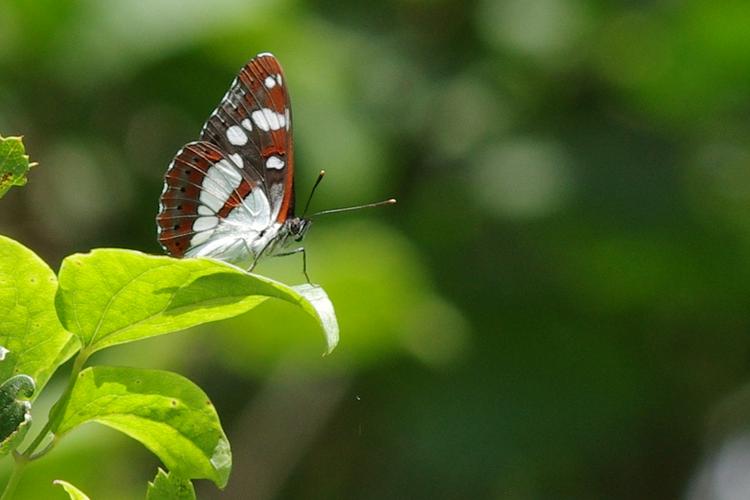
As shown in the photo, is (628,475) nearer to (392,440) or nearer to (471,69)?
(392,440)

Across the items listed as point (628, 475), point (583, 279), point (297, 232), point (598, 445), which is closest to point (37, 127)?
point (297, 232)

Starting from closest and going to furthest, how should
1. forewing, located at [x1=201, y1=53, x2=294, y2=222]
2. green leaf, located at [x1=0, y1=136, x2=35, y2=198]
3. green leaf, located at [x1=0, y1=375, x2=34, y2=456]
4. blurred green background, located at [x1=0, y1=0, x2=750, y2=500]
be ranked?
green leaf, located at [x1=0, y1=375, x2=34, y2=456] < green leaf, located at [x1=0, y1=136, x2=35, y2=198] < forewing, located at [x1=201, y1=53, x2=294, y2=222] < blurred green background, located at [x1=0, y1=0, x2=750, y2=500]

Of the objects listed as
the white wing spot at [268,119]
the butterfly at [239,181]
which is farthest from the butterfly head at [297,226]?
the white wing spot at [268,119]

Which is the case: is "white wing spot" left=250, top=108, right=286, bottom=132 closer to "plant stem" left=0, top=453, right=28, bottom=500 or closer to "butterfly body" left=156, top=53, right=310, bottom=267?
"butterfly body" left=156, top=53, right=310, bottom=267

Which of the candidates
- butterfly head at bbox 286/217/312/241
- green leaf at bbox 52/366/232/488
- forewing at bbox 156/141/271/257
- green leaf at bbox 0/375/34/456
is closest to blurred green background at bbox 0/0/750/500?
butterfly head at bbox 286/217/312/241

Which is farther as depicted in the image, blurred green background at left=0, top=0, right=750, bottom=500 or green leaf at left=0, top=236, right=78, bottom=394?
blurred green background at left=0, top=0, right=750, bottom=500

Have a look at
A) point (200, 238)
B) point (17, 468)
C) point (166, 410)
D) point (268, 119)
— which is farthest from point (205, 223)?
point (17, 468)

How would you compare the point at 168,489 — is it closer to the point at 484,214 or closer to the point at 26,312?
the point at 26,312
